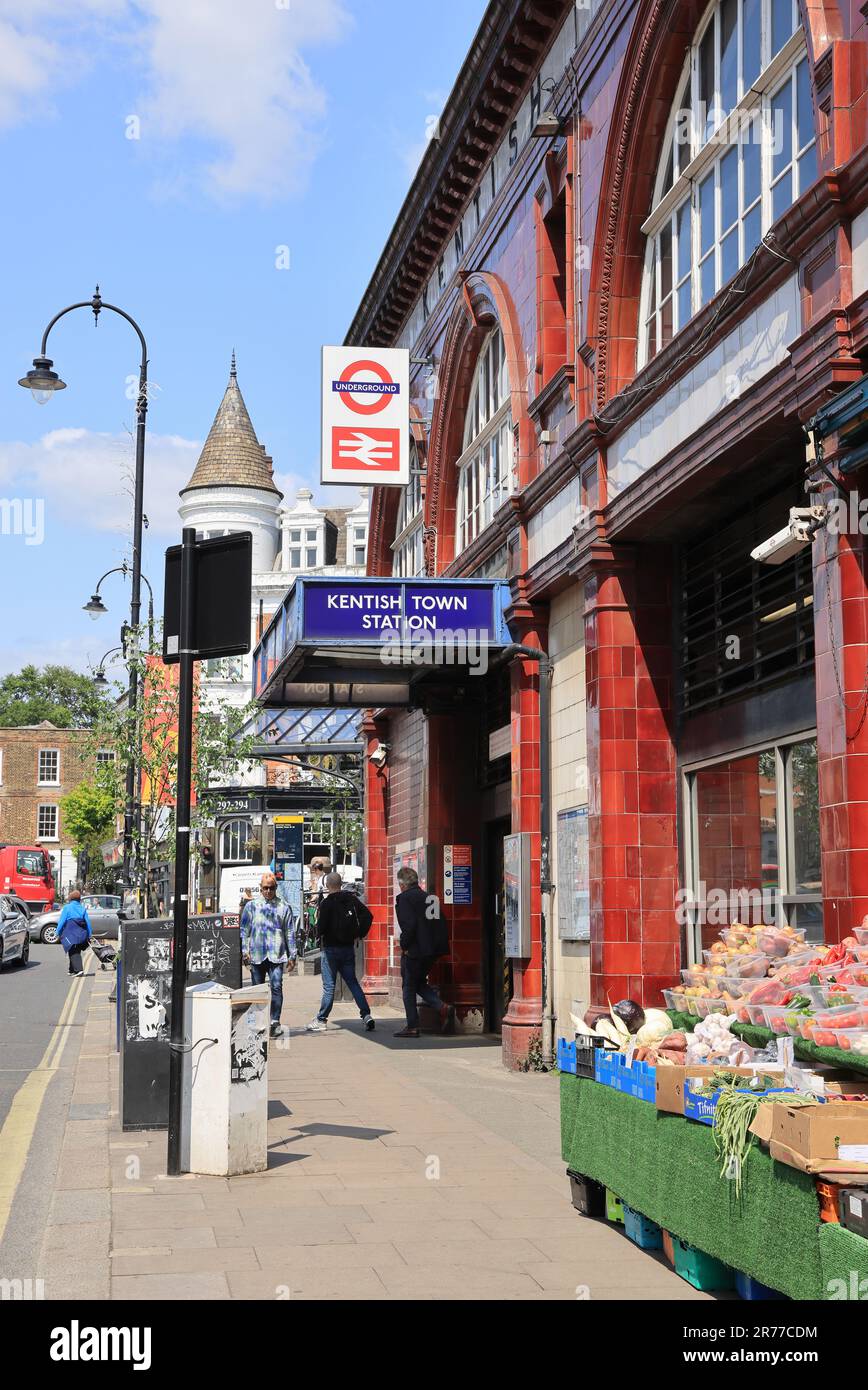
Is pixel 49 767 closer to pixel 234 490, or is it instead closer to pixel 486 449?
pixel 234 490

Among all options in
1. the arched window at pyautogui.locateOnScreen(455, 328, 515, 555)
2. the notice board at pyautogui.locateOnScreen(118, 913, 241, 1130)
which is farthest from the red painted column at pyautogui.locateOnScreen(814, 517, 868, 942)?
the arched window at pyautogui.locateOnScreen(455, 328, 515, 555)

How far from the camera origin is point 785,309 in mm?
9359

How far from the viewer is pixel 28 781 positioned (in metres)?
102

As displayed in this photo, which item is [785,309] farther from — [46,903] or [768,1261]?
[46,903]

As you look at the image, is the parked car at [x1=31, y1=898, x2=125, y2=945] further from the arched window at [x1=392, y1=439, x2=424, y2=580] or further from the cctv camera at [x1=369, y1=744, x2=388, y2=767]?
the arched window at [x1=392, y1=439, x2=424, y2=580]

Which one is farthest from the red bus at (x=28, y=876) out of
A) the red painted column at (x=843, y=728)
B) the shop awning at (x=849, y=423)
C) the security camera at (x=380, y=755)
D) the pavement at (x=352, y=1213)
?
the shop awning at (x=849, y=423)

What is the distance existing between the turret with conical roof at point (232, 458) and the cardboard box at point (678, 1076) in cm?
6098

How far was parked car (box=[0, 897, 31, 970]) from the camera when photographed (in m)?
34.6

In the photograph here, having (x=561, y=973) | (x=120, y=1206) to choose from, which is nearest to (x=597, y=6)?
(x=561, y=973)

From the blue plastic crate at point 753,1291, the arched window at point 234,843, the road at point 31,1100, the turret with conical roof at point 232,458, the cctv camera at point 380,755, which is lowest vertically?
the road at point 31,1100

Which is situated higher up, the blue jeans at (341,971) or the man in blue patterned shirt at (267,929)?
the man in blue patterned shirt at (267,929)

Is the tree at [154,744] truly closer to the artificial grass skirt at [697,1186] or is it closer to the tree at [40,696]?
the artificial grass skirt at [697,1186]

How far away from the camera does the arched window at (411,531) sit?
22.7 meters
